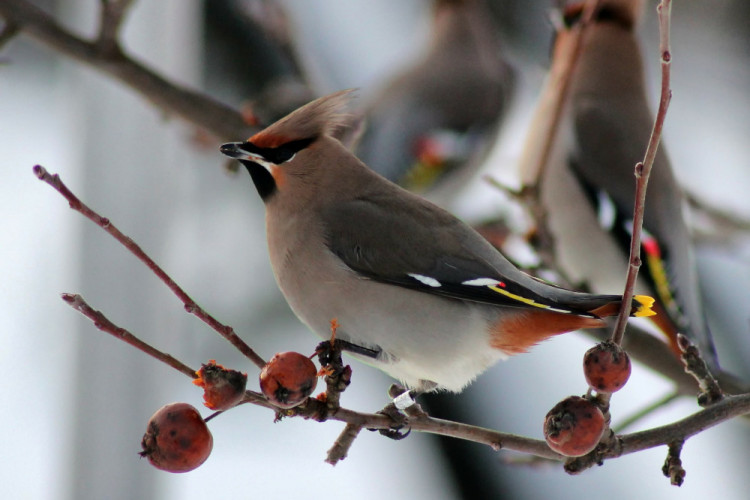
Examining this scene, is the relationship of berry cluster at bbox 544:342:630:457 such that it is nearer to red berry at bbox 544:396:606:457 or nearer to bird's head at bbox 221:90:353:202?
red berry at bbox 544:396:606:457

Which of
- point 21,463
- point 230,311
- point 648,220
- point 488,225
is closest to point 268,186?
point 648,220

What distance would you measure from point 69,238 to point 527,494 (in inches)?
76.8

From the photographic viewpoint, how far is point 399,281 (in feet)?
5.25

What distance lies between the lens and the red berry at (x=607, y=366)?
114 centimetres

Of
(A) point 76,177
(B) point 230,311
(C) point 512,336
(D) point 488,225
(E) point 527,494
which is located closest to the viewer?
(C) point 512,336

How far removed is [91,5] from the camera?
3842mm

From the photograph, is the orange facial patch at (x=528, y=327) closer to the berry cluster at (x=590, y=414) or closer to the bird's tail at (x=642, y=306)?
the bird's tail at (x=642, y=306)

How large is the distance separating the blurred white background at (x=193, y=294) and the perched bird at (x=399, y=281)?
132 cm

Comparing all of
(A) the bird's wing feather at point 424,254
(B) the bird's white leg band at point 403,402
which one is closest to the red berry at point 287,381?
(B) the bird's white leg band at point 403,402

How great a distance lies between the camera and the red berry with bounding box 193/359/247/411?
1.09 metres

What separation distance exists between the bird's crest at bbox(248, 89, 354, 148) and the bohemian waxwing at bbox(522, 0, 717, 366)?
68 centimetres

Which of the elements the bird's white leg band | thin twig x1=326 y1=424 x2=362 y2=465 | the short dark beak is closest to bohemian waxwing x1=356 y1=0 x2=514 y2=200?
the short dark beak

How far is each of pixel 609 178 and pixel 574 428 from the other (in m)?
1.42

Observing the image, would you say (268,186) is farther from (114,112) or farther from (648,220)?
(114,112)
